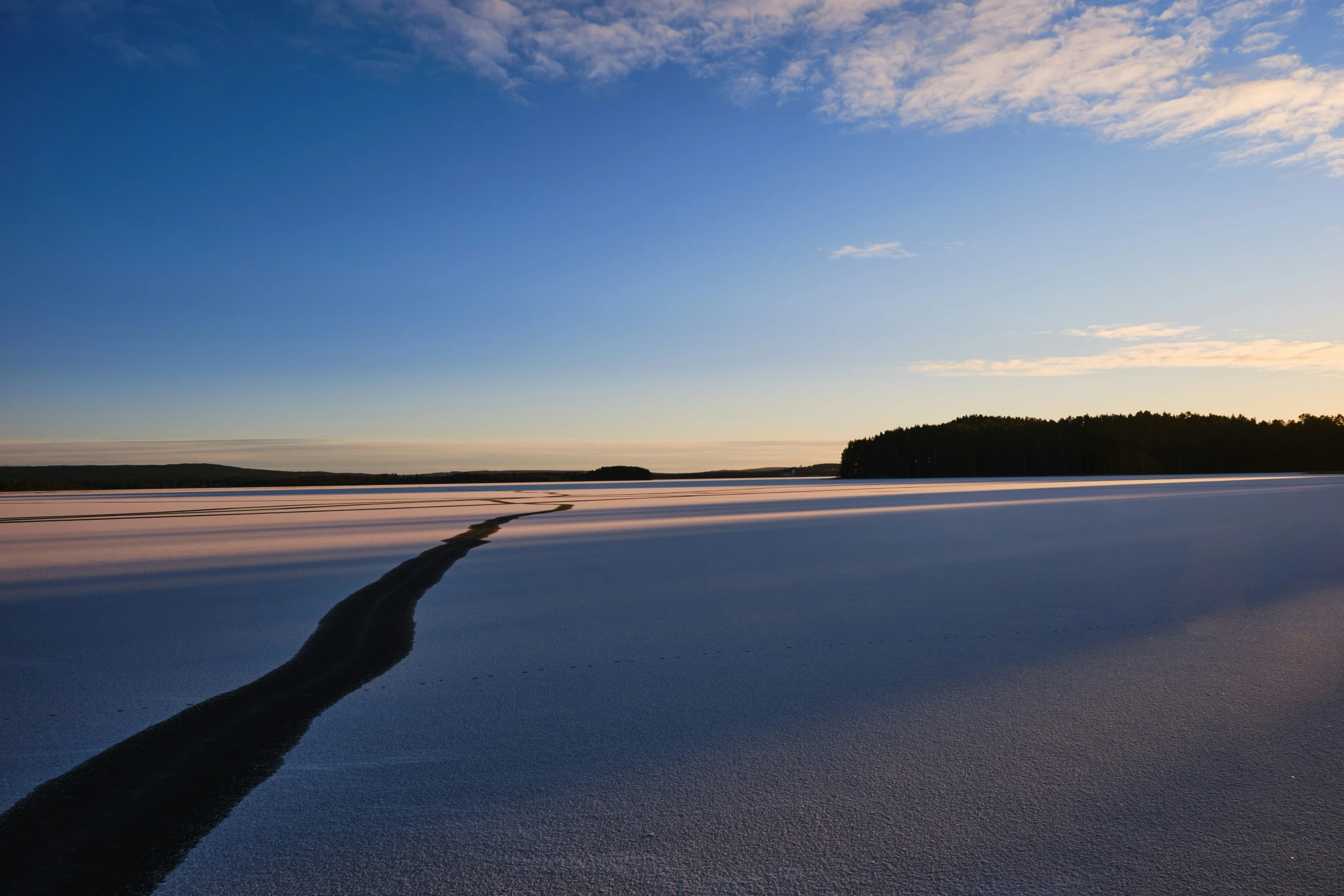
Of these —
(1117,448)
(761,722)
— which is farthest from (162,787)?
(1117,448)

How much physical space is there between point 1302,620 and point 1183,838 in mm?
4315

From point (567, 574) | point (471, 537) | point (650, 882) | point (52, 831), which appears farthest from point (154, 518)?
point (650, 882)

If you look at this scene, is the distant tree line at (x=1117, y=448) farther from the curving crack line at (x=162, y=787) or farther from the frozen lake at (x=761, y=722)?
the curving crack line at (x=162, y=787)

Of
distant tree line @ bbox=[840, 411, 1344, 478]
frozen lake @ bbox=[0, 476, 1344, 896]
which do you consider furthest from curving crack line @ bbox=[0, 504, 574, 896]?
distant tree line @ bbox=[840, 411, 1344, 478]

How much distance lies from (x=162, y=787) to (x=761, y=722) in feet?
8.02

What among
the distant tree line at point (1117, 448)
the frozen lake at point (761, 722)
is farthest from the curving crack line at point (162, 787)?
the distant tree line at point (1117, 448)

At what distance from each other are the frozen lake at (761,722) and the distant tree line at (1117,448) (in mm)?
86746

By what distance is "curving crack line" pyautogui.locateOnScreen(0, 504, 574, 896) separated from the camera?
8.14ft

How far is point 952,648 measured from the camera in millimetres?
5180

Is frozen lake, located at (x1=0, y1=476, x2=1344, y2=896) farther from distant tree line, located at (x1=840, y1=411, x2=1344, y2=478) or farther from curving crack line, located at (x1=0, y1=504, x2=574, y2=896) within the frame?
distant tree line, located at (x1=840, y1=411, x2=1344, y2=478)

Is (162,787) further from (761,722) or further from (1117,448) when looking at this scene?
(1117,448)

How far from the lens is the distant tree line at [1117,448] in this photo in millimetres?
86250

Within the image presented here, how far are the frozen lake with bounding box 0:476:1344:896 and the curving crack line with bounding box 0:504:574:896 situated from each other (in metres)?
0.12

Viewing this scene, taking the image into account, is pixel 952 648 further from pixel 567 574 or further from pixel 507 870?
pixel 567 574
